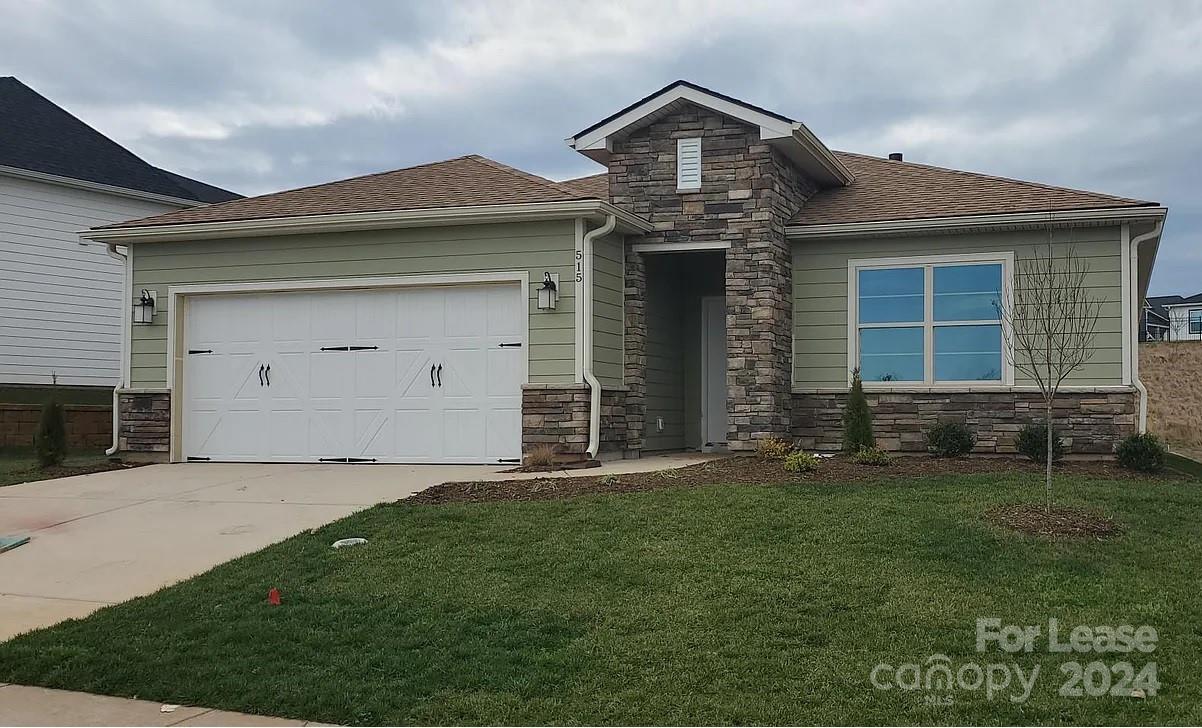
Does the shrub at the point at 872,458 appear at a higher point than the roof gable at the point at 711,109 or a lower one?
lower

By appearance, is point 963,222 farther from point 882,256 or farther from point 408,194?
point 408,194

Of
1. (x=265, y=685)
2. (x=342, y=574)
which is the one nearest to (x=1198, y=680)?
(x=265, y=685)

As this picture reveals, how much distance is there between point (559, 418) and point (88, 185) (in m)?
12.5

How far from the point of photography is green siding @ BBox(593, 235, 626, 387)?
12.3m

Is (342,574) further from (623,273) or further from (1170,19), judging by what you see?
(1170,19)

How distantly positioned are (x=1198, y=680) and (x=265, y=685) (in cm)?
445

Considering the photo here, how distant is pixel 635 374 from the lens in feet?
42.7

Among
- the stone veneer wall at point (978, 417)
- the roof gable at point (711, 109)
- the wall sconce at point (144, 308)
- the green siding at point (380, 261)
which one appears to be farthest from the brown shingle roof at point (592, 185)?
the wall sconce at point (144, 308)

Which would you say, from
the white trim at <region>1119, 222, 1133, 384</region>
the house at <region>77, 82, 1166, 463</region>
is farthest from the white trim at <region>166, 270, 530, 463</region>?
the white trim at <region>1119, 222, 1133, 384</region>

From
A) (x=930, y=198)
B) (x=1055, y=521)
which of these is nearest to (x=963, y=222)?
(x=930, y=198)

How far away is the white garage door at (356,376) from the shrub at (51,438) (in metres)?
1.45

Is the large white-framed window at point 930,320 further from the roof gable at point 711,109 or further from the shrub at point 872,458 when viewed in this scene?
the shrub at point 872,458

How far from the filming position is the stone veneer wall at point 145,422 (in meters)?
13.6

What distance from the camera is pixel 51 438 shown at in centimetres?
1288
